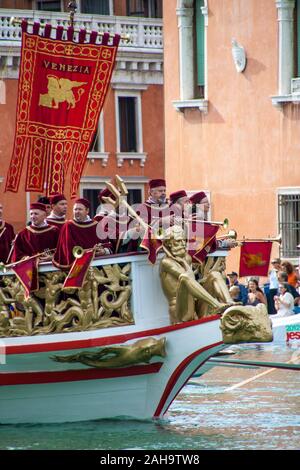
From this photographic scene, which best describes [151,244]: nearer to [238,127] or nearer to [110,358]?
[110,358]

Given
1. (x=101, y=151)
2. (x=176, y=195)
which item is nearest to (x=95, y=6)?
(x=101, y=151)

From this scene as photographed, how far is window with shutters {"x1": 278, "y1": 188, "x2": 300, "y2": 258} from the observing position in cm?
3331

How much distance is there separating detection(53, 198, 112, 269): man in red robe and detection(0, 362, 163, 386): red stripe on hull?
4.04 ft

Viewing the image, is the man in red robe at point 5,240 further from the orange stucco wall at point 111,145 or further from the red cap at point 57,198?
the orange stucco wall at point 111,145

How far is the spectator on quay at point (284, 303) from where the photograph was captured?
27.4m

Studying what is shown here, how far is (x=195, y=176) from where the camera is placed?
3553 cm

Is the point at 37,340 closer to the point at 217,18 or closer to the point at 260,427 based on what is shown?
the point at 260,427

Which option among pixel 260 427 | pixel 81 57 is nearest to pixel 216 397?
pixel 260 427

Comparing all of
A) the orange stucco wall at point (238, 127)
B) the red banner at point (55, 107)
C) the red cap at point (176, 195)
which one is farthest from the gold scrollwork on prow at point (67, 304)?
the orange stucco wall at point (238, 127)

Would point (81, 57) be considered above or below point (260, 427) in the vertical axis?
above

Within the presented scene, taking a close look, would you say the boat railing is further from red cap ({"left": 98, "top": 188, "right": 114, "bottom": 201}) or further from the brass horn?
red cap ({"left": 98, "top": 188, "right": 114, "bottom": 201})

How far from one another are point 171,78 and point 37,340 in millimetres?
16762

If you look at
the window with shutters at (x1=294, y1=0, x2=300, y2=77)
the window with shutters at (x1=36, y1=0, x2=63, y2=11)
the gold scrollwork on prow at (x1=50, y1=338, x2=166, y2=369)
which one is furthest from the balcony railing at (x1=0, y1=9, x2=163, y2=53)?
the gold scrollwork on prow at (x1=50, y1=338, x2=166, y2=369)

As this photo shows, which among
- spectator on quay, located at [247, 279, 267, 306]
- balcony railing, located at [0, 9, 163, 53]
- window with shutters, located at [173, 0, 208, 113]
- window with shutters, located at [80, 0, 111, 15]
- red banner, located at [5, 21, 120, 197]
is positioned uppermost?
window with shutters, located at [80, 0, 111, 15]
